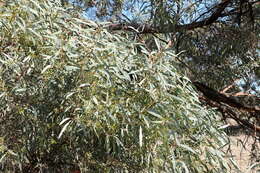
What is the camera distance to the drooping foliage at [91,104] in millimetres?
1275

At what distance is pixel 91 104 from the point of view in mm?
1285

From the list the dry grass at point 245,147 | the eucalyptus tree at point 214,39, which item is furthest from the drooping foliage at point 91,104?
the eucalyptus tree at point 214,39

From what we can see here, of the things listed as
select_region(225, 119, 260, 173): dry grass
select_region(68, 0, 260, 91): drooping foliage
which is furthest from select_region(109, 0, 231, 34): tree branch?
select_region(225, 119, 260, 173): dry grass

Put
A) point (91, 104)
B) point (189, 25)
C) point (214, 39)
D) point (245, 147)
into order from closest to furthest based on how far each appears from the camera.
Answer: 1. point (91, 104)
2. point (245, 147)
3. point (189, 25)
4. point (214, 39)

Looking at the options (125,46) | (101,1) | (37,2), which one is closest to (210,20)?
(101,1)

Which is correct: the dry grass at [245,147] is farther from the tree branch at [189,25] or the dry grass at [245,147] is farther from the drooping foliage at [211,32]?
the tree branch at [189,25]

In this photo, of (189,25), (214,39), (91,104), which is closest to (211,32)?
(214,39)

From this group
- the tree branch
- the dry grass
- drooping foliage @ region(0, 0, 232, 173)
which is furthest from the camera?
the tree branch

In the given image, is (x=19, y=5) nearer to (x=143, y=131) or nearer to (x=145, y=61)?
(x=145, y=61)

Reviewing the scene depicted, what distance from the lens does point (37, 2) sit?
1477 mm

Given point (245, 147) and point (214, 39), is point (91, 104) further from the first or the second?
point (214, 39)

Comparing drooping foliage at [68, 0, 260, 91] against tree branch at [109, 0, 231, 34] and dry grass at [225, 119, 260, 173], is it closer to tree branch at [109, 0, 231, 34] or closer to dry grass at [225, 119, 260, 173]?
tree branch at [109, 0, 231, 34]

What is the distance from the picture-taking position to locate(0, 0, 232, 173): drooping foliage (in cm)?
128

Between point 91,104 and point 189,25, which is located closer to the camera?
point 91,104
